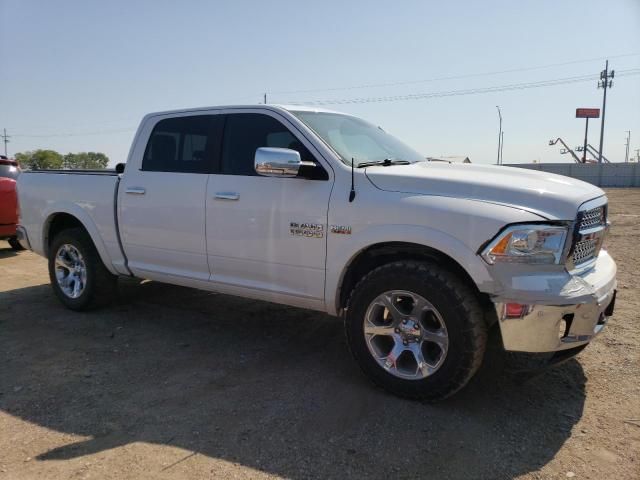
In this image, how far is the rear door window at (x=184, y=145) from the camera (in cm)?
432

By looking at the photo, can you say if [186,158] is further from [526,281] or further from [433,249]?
[526,281]

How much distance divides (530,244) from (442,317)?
0.67m

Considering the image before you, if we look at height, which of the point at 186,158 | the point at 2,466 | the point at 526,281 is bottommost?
the point at 2,466

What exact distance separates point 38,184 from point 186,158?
7.20ft

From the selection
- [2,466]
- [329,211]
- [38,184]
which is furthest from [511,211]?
[38,184]

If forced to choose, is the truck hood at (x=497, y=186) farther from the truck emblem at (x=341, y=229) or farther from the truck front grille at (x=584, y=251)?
the truck emblem at (x=341, y=229)

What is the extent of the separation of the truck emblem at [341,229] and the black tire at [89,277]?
2879mm

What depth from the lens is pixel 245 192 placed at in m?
3.96

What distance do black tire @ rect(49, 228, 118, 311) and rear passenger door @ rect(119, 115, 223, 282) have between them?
567 mm

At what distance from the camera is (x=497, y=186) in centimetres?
314

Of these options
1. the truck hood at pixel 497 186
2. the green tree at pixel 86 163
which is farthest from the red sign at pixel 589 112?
the truck hood at pixel 497 186

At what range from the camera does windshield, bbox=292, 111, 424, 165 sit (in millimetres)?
3895

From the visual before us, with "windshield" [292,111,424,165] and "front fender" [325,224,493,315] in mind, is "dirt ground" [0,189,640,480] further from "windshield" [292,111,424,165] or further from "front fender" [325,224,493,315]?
"windshield" [292,111,424,165]

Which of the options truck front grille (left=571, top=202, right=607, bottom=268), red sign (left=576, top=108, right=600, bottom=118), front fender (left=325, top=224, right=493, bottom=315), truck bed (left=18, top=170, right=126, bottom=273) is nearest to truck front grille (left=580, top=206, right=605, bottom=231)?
truck front grille (left=571, top=202, right=607, bottom=268)
